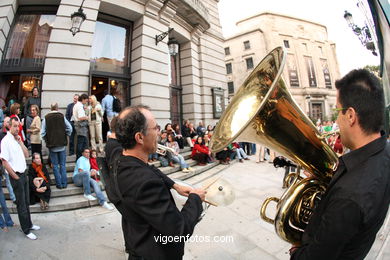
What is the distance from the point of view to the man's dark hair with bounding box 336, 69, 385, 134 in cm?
103

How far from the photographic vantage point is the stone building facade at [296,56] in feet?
107

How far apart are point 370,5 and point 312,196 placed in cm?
188

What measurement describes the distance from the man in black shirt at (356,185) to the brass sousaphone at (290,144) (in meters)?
0.22

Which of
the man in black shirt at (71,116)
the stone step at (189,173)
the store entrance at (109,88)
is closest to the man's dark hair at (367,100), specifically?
the stone step at (189,173)

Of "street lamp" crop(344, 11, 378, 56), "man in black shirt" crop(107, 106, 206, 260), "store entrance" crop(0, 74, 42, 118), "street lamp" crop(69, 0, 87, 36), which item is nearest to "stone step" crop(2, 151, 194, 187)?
"store entrance" crop(0, 74, 42, 118)

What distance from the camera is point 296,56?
33.9 m

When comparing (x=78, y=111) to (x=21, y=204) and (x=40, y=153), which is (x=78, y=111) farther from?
(x=21, y=204)

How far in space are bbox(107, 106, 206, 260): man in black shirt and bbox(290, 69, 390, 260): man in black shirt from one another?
66 cm

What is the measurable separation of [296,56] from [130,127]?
39647 mm

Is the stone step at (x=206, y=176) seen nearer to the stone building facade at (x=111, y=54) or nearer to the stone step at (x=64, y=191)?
the stone step at (x=64, y=191)

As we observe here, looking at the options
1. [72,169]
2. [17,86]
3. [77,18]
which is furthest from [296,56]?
[72,169]

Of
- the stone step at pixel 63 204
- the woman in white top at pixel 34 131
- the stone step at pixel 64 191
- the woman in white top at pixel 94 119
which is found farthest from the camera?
the woman in white top at pixel 94 119

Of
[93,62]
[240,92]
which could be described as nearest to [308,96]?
[93,62]

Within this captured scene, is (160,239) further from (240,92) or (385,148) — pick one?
(240,92)
